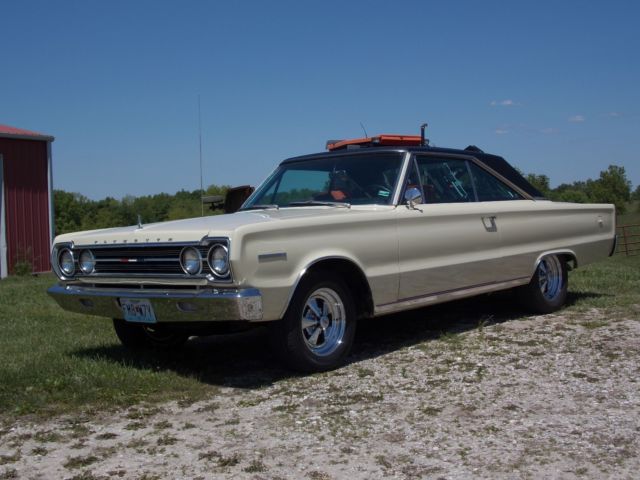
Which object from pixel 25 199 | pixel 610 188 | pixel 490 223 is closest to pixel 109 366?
pixel 490 223

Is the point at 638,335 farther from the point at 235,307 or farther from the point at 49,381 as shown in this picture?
the point at 49,381

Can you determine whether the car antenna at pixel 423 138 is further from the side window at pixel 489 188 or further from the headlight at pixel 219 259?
the headlight at pixel 219 259

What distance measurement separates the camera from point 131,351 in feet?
19.1

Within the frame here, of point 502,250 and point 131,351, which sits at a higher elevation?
point 502,250

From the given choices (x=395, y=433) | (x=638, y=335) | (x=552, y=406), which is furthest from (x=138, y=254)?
(x=638, y=335)

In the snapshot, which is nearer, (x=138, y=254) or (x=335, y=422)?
(x=335, y=422)

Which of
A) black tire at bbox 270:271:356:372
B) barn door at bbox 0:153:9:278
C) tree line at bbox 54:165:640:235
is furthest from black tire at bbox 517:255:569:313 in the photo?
tree line at bbox 54:165:640:235

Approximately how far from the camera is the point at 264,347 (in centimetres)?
611

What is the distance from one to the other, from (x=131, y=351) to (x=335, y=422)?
2.42 m

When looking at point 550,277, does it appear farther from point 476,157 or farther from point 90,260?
point 90,260

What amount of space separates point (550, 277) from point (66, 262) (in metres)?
4.55

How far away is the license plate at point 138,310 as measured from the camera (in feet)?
15.7

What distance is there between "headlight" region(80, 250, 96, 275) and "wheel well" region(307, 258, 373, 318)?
161cm

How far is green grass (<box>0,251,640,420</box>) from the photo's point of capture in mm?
4496
